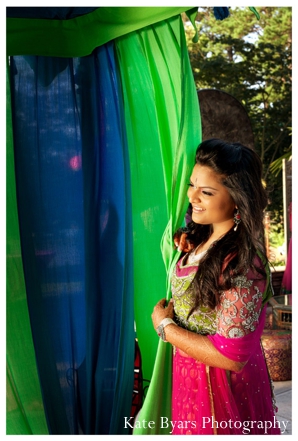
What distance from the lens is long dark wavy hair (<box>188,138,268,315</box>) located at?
173cm

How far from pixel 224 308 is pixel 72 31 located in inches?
56.9

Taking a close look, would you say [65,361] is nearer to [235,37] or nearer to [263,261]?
[263,261]

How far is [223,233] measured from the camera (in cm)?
185

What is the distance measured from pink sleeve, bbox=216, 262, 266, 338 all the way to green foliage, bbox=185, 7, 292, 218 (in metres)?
9.71

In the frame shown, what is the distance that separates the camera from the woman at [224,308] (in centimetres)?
169

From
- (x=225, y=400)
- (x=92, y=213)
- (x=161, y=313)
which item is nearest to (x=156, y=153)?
(x=92, y=213)

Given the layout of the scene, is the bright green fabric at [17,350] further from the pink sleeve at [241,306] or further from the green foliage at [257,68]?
the green foliage at [257,68]

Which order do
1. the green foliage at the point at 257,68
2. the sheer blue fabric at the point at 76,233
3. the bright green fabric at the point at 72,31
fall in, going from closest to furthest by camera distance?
1. the bright green fabric at the point at 72,31
2. the sheer blue fabric at the point at 76,233
3. the green foliage at the point at 257,68

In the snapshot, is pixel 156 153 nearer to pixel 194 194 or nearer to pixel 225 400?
pixel 194 194

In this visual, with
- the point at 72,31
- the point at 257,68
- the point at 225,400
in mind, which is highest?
the point at 257,68

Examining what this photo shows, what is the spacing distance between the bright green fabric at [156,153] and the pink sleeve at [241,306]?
43 centimetres

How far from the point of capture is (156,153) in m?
2.55

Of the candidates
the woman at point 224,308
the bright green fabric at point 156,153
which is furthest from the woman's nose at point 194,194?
the bright green fabric at point 156,153
